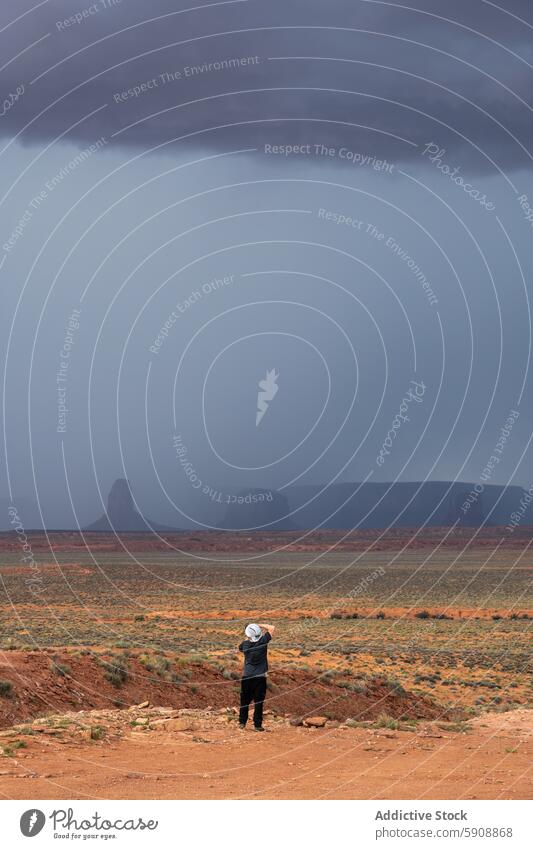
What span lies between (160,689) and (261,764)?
24.1 feet

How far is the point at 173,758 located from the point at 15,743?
2.59m

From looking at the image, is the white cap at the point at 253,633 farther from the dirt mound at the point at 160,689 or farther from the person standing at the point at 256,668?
the dirt mound at the point at 160,689

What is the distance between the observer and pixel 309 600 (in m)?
80.2

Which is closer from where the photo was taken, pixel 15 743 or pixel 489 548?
pixel 15 743

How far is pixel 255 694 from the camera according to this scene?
799 inches

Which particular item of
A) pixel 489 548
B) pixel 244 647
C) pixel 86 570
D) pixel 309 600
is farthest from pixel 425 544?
pixel 244 647

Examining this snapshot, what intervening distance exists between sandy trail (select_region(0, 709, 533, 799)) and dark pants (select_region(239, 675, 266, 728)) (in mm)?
281

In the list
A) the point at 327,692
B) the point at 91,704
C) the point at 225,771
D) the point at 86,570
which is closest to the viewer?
the point at 225,771

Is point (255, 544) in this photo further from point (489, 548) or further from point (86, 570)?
point (86, 570)

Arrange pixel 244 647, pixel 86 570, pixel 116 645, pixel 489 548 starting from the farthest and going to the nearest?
pixel 489 548 → pixel 86 570 → pixel 116 645 → pixel 244 647
